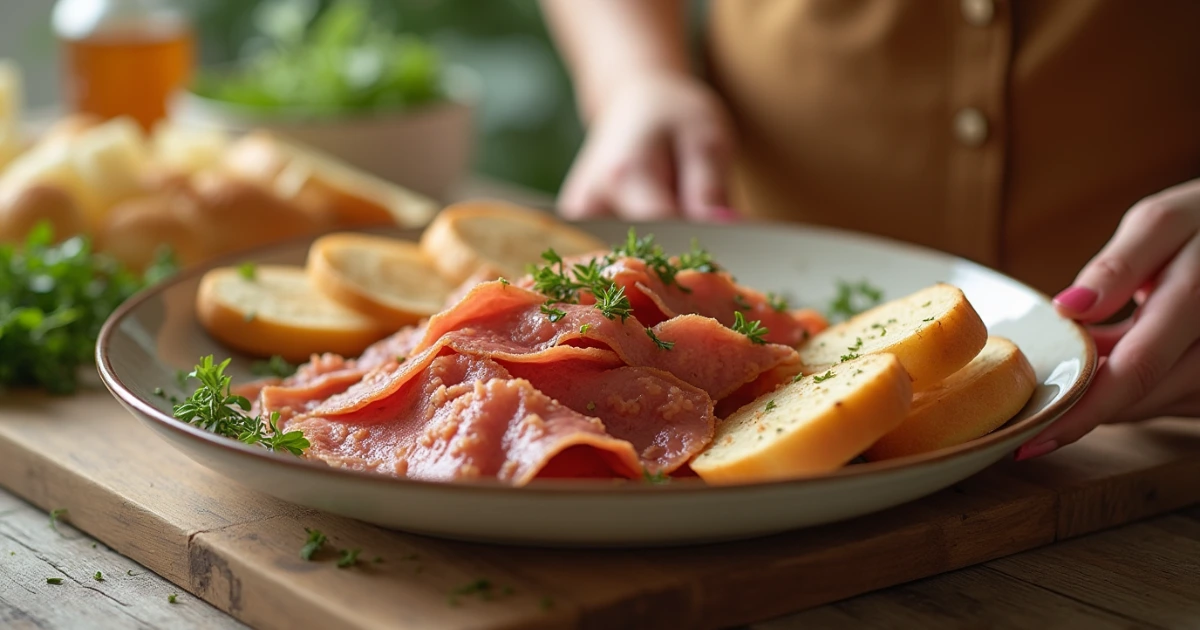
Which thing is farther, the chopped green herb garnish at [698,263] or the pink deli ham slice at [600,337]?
the chopped green herb garnish at [698,263]

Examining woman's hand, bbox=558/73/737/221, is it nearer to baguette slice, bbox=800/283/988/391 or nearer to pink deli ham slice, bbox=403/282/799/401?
baguette slice, bbox=800/283/988/391

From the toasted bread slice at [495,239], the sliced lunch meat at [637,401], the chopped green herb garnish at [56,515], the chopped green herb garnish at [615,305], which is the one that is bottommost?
the chopped green herb garnish at [56,515]

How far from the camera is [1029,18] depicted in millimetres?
2863

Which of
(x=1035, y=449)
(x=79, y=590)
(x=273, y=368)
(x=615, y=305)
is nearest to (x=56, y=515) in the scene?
(x=79, y=590)

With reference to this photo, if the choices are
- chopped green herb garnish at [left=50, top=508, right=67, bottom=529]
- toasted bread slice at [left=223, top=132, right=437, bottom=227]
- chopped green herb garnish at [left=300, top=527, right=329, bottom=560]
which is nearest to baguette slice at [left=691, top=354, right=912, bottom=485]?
chopped green herb garnish at [left=300, top=527, right=329, bottom=560]

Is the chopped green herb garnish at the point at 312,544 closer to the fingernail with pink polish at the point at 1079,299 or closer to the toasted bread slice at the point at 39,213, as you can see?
the fingernail with pink polish at the point at 1079,299

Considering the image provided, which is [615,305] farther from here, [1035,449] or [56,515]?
[56,515]

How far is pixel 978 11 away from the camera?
2836 mm

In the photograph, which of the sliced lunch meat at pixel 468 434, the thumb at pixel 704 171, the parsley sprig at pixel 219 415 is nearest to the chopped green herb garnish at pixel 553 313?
the sliced lunch meat at pixel 468 434

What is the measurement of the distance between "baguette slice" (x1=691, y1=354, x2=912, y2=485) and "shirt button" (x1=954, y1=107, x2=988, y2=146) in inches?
58.0

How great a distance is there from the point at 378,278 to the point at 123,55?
2.08m

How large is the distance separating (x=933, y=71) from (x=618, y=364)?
1592 millimetres

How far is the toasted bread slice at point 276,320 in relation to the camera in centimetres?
238

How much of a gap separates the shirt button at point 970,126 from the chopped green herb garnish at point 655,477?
5.63 ft
